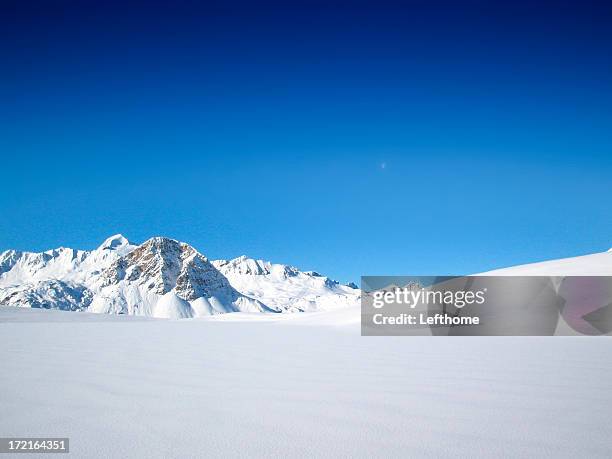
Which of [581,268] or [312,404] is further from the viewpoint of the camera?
[581,268]

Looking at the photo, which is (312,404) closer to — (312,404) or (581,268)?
(312,404)

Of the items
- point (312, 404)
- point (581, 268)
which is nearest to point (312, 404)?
point (312, 404)

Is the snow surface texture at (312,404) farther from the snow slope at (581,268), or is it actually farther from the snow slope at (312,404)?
the snow slope at (581,268)

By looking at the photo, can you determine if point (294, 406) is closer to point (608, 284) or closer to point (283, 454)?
point (283, 454)

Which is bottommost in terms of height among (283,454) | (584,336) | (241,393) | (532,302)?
(283,454)

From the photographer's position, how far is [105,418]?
3.55 metres

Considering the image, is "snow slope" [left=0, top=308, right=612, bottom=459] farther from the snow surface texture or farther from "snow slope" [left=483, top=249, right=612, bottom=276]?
"snow slope" [left=483, top=249, right=612, bottom=276]

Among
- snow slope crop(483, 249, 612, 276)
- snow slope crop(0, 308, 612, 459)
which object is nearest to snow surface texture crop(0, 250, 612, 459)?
snow slope crop(0, 308, 612, 459)

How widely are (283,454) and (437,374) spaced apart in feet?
10.2

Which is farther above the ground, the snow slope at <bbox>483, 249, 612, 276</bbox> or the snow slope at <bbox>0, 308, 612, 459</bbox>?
the snow slope at <bbox>483, 249, 612, 276</bbox>

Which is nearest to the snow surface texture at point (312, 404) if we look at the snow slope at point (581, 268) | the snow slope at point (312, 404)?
the snow slope at point (312, 404)

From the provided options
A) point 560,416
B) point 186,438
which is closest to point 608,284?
point 560,416

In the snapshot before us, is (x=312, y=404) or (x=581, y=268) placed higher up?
(x=581, y=268)

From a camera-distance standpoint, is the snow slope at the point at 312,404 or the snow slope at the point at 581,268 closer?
the snow slope at the point at 312,404
